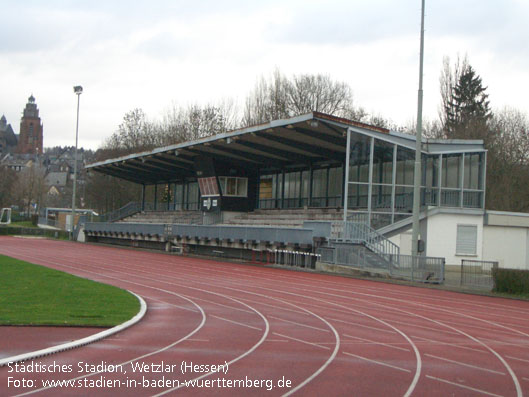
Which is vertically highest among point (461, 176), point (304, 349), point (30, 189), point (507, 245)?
point (30, 189)

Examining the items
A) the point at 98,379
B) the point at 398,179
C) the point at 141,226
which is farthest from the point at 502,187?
the point at 98,379

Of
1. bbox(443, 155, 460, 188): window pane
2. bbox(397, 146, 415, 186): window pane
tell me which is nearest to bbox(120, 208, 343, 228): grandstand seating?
bbox(397, 146, 415, 186): window pane

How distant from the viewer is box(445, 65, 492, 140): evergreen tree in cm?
5688

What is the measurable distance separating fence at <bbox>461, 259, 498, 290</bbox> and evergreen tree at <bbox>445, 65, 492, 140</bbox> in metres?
32.4

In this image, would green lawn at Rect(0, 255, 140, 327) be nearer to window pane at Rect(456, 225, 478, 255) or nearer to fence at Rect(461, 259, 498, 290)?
fence at Rect(461, 259, 498, 290)

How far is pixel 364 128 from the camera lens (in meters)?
32.8

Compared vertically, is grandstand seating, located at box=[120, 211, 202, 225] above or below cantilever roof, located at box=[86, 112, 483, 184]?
below

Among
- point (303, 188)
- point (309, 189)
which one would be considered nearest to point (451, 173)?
point (309, 189)

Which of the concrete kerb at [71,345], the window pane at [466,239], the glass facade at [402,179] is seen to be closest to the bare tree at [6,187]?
the glass facade at [402,179]

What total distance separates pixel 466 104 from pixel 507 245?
89.0 feet

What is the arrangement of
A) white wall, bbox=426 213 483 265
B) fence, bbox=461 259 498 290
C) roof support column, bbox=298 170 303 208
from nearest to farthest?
fence, bbox=461 259 498 290
white wall, bbox=426 213 483 265
roof support column, bbox=298 170 303 208

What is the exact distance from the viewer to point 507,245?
35.8 meters

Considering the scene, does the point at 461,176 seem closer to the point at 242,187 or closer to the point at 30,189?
the point at 242,187

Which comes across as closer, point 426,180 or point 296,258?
point 296,258
